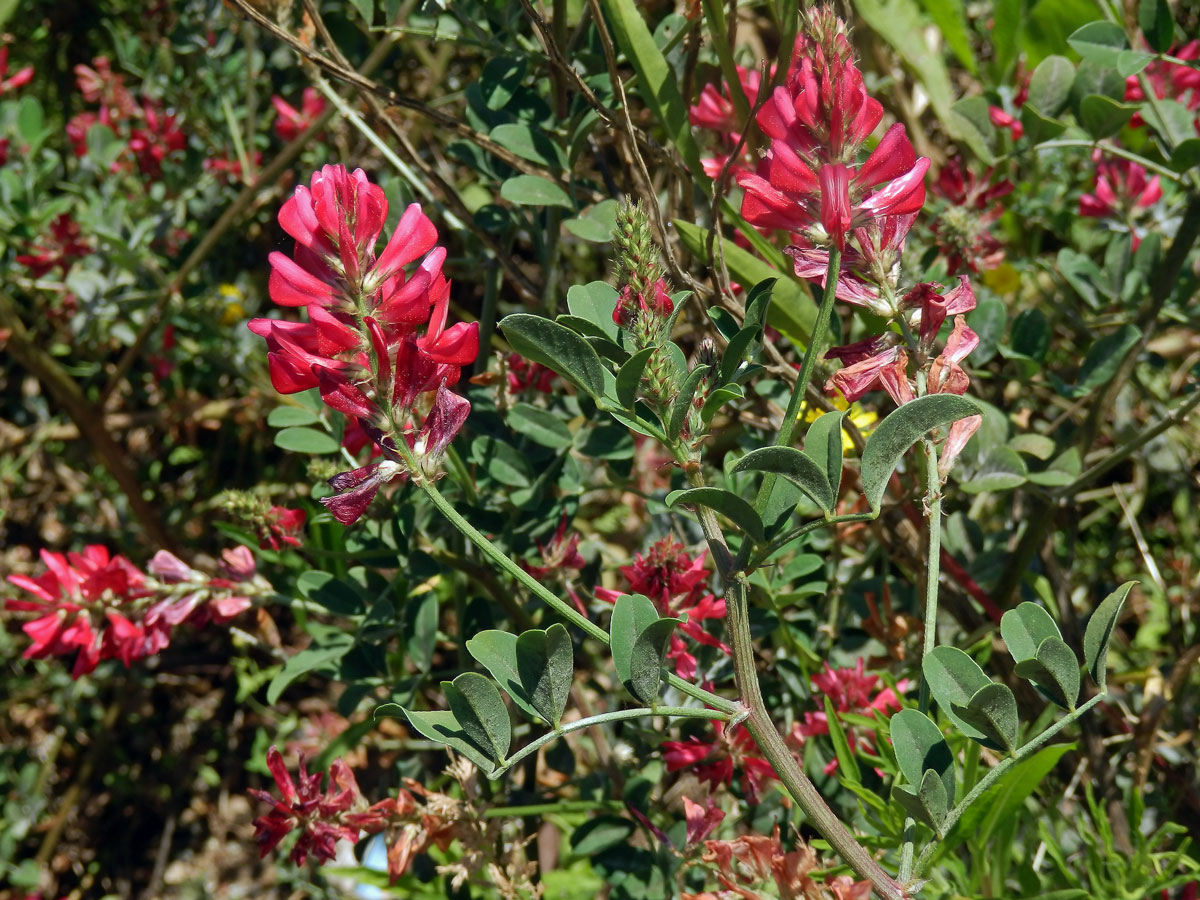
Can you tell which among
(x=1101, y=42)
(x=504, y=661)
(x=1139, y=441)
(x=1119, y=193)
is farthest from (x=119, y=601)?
(x=1119, y=193)

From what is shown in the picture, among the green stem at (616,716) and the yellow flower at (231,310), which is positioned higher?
the yellow flower at (231,310)

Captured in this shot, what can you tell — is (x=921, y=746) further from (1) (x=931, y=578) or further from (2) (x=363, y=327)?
(2) (x=363, y=327)

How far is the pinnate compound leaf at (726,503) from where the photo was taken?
0.68 metres

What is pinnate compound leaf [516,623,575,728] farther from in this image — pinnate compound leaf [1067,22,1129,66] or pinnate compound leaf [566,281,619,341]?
pinnate compound leaf [1067,22,1129,66]

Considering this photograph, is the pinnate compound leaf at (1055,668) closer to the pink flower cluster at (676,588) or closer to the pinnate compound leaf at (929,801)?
the pinnate compound leaf at (929,801)

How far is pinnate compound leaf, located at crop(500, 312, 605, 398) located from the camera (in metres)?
0.72

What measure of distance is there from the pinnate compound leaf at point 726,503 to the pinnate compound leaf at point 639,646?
0.09 metres

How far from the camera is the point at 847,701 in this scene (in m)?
1.30

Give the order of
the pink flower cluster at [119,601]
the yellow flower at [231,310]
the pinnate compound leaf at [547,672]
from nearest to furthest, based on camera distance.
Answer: the pinnate compound leaf at [547,672] < the pink flower cluster at [119,601] < the yellow flower at [231,310]

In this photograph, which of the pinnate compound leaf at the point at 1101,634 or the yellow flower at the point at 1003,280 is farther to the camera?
Result: the yellow flower at the point at 1003,280

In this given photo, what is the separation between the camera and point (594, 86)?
4.10ft

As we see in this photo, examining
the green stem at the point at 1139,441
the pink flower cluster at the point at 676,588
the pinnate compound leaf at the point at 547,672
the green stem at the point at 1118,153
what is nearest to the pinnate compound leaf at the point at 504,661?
the pinnate compound leaf at the point at 547,672

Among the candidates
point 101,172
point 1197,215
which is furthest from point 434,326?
point 101,172

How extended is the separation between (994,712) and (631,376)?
1.21 feet
